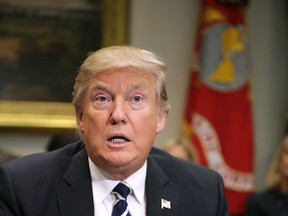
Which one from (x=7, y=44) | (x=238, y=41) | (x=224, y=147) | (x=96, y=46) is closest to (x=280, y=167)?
(x=224, y=147)

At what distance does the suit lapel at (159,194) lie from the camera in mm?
1689

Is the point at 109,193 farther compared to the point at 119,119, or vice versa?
the point at 109,193

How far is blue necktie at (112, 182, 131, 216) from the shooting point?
162 centimetres

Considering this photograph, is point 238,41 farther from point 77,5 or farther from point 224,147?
point 77,5

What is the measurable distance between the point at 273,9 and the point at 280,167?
122 cm

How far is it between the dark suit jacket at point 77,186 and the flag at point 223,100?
230cm

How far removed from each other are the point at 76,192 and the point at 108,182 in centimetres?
10

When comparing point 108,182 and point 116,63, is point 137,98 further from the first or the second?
point 108,182

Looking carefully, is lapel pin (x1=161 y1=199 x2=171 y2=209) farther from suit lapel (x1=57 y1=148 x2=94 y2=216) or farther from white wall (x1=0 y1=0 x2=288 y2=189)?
white wall (x1=0 y1=0 x2=288 y2=189)

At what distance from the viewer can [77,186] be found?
1.67m

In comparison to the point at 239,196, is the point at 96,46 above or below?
above

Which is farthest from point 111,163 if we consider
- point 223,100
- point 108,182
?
point 223,100

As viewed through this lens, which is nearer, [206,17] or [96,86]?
[96,86]

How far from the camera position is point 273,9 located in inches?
169
